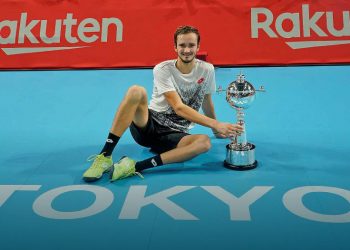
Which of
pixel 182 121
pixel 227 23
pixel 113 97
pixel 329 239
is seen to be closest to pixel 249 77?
pixel 227 23

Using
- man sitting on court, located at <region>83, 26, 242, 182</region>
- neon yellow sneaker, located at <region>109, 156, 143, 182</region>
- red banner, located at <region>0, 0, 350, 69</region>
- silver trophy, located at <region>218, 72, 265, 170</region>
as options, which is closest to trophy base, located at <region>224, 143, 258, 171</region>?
silver trophy, located at <region>218, 72, 265, 170</region>

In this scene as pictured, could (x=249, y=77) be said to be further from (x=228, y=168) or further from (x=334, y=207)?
(x=334, y=207)

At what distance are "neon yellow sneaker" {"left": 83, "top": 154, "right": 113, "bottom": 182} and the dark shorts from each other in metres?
0.39

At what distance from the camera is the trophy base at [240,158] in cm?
334

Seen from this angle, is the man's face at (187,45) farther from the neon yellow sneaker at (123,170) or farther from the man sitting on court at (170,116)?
the neon yellow sneaker at (123,170)

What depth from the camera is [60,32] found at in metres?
6.23

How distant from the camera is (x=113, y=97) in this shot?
5180 millimetres

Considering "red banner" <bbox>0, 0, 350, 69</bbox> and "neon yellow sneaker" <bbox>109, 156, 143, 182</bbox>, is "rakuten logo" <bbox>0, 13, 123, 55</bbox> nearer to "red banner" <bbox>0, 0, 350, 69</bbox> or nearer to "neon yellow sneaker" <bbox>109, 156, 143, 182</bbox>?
"red banner" <bbox>0, 0, 350, 69</bbox>

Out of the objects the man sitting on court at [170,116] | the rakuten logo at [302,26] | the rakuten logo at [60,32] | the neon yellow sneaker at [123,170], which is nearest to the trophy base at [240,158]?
the man sitting on court at [170,116]

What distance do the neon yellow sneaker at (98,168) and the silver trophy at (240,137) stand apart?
913mm

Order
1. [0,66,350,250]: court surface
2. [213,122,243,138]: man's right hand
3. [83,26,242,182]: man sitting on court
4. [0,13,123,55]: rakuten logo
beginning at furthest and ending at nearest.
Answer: [0,13,123,55]: rakuten logo < [83,26,242,182]: man sitting on court < [213,122,243,138]: man's right hand < [0,66,350,250]: court surface

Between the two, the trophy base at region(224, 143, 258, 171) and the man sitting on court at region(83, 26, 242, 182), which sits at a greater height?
the man sitting on court at region(83, 26, 242, 182)

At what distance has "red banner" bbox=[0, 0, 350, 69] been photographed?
5988 millimetres

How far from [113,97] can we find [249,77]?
175 cm
